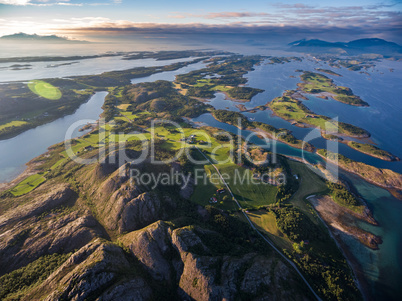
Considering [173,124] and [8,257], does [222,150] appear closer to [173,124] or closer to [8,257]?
[173,124]

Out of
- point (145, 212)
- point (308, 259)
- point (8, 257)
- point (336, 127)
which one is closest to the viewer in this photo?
point (8, 257)

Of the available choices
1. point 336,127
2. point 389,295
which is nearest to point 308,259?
point 389,295

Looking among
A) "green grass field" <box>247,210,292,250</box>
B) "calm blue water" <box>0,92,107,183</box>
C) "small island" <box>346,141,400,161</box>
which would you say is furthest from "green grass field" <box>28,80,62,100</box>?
"small island" <box>346,141,400,161</box>

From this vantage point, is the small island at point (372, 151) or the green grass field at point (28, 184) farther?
the small island at point (372, 151)

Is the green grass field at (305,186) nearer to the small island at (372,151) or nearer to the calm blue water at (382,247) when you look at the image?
the calm blue water at (382,247)

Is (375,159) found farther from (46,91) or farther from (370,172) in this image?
(46,91)

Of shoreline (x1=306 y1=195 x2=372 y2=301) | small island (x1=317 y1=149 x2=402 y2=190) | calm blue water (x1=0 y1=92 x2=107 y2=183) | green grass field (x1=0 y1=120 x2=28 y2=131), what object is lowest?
small island (x1=317 y1=149 x2=402 y2=190)

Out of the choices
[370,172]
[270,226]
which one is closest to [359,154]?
[370,172]

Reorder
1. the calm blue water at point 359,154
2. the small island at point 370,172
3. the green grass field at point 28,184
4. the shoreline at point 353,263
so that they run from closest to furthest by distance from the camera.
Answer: the shoreline at point 353,263
the calm blue water at point 359,154
the green grass field at point 28,184
the small island at point 370,172

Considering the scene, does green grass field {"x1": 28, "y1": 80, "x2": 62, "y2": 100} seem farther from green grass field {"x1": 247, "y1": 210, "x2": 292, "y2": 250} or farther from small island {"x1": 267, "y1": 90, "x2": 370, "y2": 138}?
small island {"x1": 267, "y1": 90, "x2": 370, "y2": 138}

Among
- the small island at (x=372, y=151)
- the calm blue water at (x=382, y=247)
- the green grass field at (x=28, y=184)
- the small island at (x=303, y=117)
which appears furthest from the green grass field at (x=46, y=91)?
the small island at (x=372, y=151)

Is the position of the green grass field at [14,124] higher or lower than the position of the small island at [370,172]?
higher
